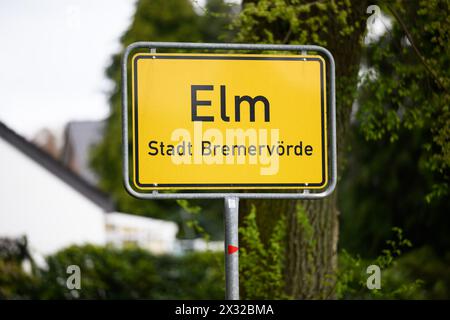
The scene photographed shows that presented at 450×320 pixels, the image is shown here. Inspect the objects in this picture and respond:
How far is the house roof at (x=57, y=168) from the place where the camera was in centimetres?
2127

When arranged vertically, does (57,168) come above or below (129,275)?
above

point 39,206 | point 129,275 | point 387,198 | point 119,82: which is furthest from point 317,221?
point 119,82

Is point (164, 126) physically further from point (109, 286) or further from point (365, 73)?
point (109, 286)

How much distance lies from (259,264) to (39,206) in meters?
16.0

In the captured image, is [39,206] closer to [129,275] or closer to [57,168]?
[57,168]

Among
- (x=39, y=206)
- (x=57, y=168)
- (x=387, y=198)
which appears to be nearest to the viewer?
(x=387, y=198)

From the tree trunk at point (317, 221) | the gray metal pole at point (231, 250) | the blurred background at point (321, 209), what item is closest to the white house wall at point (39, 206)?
the blurred background at point (321, 209)

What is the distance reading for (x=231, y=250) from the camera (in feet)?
11.7

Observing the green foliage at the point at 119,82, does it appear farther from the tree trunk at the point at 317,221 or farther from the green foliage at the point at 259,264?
the green foliage at the point at 259,264

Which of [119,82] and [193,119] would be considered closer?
[193,119]

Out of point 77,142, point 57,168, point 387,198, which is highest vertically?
point 77,142
